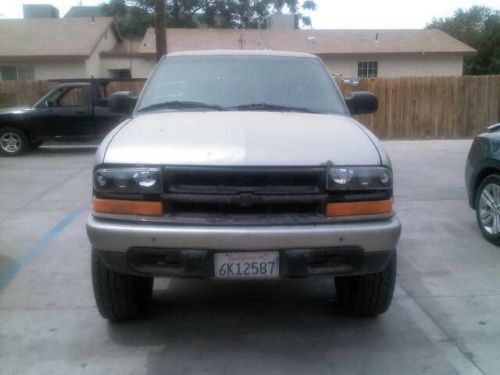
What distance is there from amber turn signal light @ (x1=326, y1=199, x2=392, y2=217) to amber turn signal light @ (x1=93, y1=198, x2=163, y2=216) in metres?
0.99

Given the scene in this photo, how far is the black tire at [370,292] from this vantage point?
3922 mm

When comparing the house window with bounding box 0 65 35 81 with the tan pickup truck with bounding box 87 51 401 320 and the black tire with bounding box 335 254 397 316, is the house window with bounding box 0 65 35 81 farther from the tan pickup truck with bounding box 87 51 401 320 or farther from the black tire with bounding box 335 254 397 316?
the black tire with bounding box 335 254 397 316

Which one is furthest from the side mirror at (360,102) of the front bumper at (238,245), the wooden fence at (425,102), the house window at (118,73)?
the house window at (118,73)

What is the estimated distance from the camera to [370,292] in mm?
3984

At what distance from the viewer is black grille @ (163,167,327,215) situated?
3.32 meters

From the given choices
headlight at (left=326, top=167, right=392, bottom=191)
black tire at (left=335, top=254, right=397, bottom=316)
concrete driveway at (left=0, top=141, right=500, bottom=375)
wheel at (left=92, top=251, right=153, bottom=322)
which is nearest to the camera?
headlight at (left=326, top=167, right=392, bottom=191)

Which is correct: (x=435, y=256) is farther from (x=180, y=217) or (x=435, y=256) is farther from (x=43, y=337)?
(x=43, y=337)

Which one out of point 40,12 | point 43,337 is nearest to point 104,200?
point 43,337

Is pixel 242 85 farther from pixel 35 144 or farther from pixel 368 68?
pixel 368 68

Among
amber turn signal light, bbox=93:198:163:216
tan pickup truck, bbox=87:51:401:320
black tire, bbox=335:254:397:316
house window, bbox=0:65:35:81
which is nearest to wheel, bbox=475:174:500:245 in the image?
black tire, bbox=335:254:397:316

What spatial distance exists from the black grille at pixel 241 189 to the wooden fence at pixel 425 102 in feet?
48.1

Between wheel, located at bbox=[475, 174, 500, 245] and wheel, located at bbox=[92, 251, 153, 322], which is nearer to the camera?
wheel, located at bbox=[92, 251, 153, 322]

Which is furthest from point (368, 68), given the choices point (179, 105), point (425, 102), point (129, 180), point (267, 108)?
point (129, 180)

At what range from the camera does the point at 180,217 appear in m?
3.35
